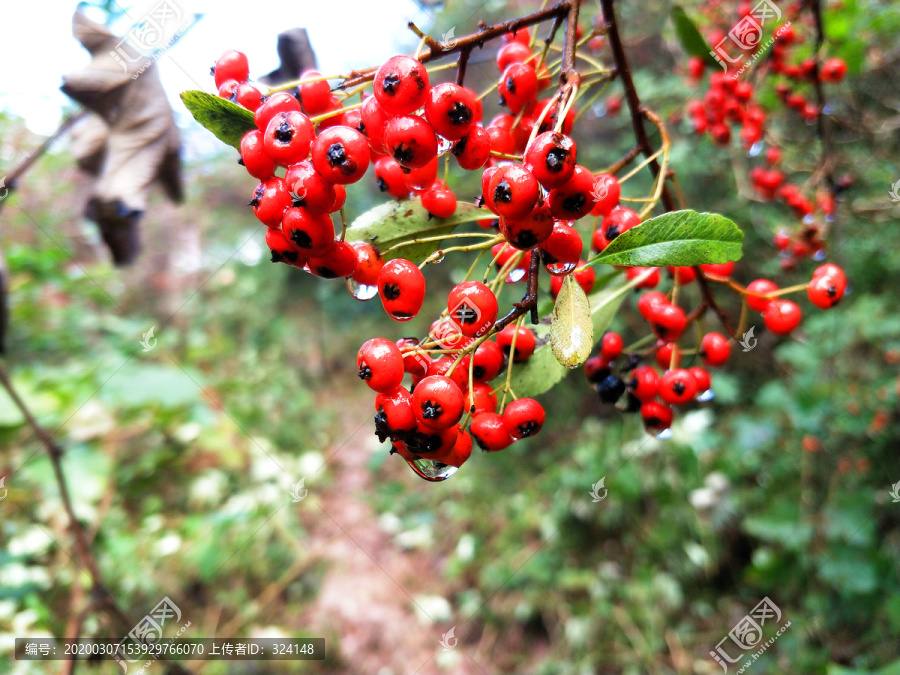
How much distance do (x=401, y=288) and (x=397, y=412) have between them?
0.20 meters

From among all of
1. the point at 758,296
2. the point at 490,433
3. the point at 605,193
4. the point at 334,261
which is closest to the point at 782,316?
the point at 758,296

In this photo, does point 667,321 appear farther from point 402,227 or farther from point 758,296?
point 402,227

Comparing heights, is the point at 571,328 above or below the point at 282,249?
below

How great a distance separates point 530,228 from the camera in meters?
0.68

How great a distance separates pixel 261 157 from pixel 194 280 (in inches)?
334

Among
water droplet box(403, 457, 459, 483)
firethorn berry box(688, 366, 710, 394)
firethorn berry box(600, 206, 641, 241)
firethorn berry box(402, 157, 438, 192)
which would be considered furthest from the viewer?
firethorn berry box(688, 366, 710, 394)

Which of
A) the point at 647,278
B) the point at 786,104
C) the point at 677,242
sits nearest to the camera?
the point at 677,242

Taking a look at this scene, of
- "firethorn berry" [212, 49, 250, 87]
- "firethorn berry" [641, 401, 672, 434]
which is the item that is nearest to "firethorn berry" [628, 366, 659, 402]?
"firethorn berry" [641, 401, 672, 434]

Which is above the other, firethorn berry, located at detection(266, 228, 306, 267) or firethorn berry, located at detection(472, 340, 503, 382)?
firethorn berry, located at detection(266, 228, 306, 267)

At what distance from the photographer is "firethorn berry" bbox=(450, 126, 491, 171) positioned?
0.80 meters

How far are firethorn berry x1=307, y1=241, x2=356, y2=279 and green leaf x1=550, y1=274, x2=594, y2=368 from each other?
1.18 feet

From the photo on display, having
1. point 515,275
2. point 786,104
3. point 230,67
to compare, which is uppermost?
point 230,67

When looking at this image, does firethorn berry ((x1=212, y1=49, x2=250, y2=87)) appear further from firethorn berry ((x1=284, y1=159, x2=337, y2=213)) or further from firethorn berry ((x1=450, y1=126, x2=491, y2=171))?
firethorn berry ((x1=450, y1=126, x2=491, y2=171))

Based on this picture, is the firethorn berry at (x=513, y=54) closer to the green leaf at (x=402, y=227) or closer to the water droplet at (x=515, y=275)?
the green leaf at (x=402, y=227)
